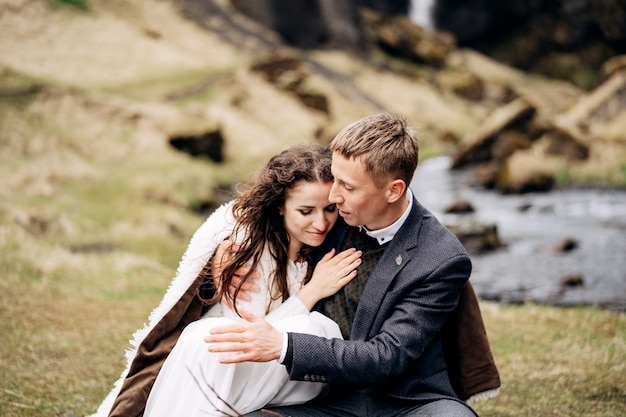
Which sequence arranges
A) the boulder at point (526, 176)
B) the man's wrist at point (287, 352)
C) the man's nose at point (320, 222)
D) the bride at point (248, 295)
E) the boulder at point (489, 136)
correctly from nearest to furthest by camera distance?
1. the man's wrist at point (287, 352)
2. the bride at point (248, 295)
3. the man's nose at point (320, 222)
4. the boulder at point (526, 176)
5. the boulder at point (489, 136)

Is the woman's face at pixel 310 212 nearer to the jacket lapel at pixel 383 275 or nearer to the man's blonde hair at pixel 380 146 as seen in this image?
the man's blonde hair at pixel 380 146

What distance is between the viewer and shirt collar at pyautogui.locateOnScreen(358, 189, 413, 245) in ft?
13.2

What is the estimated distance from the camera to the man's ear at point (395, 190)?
12.7 ft

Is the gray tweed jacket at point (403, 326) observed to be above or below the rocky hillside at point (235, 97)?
above

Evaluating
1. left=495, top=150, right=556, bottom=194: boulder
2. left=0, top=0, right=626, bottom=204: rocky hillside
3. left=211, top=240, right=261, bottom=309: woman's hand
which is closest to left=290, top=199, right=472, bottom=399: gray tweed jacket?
left=211, top=240, right=261, bottom=309: woman's hand

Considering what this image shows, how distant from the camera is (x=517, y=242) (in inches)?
639

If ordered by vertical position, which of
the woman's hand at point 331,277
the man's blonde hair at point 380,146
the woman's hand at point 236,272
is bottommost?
the woman's hand at point 236,272

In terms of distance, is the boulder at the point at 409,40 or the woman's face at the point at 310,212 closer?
the woman's face at the point at 310,212

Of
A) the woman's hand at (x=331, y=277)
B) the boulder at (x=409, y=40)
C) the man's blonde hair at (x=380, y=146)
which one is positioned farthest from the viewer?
the boulder at (x=409, y=40)

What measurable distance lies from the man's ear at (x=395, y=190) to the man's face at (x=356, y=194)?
0.08ft

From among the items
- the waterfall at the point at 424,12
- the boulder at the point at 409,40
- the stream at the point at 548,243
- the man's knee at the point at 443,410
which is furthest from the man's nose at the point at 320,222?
the waterfall at the point at 424,12

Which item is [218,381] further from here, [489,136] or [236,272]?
[489,136]

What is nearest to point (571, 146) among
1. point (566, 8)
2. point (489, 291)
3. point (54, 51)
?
point (489, 291)

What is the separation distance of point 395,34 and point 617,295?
52.7 metres
